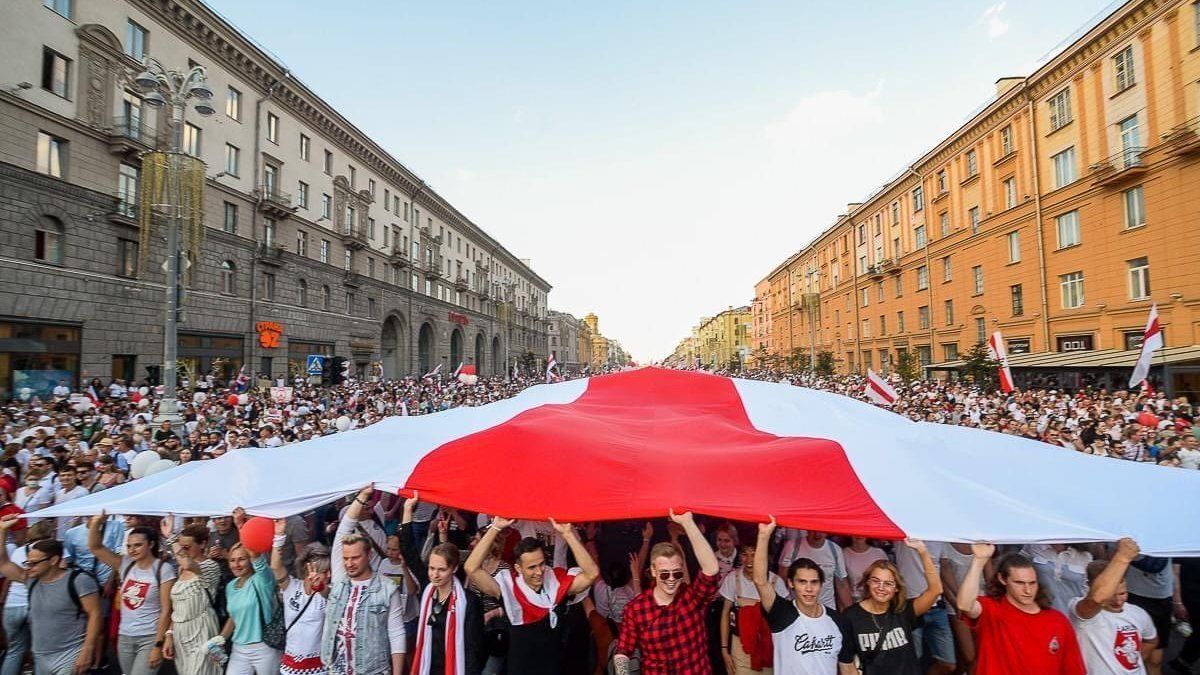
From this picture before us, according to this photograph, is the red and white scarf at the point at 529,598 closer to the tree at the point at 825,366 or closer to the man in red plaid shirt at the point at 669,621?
the man in red plaid shirt at the point at 669,621

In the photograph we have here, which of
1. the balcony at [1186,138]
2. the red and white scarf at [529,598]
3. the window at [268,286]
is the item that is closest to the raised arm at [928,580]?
the red and white scarf at [529,598]

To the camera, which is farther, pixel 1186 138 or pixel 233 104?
pixel 233 104

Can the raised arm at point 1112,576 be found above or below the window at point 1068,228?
below

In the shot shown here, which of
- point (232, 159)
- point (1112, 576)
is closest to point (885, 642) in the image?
point (1112, 576)

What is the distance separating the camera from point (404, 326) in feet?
158

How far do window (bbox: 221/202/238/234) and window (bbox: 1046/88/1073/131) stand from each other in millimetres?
41801

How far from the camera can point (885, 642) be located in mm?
3602

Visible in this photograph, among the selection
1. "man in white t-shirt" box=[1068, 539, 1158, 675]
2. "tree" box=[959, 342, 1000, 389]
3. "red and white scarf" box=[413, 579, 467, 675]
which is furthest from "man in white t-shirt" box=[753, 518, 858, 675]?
"tree" box=[959, 342, 1000, 389]

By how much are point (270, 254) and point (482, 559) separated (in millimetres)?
32923

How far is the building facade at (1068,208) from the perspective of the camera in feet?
67.5

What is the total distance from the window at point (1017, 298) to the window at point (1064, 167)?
18.7 feet

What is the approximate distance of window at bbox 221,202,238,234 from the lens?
2856 centimetres

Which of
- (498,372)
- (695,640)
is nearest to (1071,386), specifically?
(695,640)

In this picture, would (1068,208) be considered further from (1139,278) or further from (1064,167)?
(1139,278)
